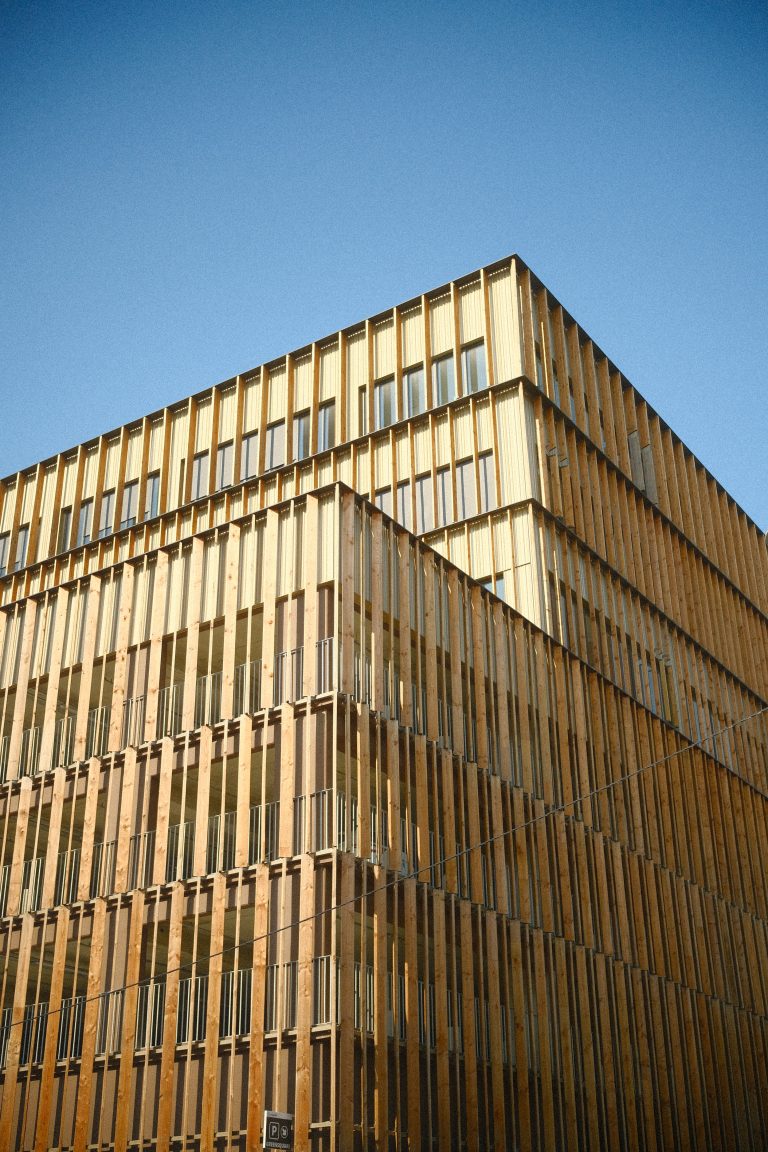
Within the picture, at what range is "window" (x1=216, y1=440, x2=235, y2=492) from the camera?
4294 centimetres

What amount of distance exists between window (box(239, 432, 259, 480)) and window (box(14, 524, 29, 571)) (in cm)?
957

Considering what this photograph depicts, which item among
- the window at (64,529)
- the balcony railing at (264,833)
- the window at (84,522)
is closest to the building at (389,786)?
the balcony railing at (264,833)

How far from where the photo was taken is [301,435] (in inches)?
1666

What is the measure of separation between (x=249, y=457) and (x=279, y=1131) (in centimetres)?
2555

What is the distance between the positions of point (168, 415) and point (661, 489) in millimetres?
18378

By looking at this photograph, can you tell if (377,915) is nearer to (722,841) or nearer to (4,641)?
(4,641)

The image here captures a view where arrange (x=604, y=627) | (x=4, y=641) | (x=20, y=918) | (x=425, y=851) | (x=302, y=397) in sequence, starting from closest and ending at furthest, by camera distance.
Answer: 1. (x=425, y=851)
2. (x=20, y=918)
3. (x=4, y=641)
4. (x=604, y=627)
5. (x=302, y=397)

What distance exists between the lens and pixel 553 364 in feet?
133

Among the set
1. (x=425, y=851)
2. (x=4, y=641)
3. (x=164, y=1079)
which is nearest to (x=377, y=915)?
(x=425, y=851)

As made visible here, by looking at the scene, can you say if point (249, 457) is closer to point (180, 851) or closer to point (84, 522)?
point (84, 522)

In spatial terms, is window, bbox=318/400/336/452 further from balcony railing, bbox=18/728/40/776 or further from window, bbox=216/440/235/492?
balcony railing, bbox=18/728/40/776

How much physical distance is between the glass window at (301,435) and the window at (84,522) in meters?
8.72

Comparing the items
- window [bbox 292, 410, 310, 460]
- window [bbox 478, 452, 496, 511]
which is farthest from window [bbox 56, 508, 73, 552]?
window [bbox 478, 452, 496, 511]

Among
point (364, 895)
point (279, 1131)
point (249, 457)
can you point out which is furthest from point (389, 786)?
point (249, 457)
